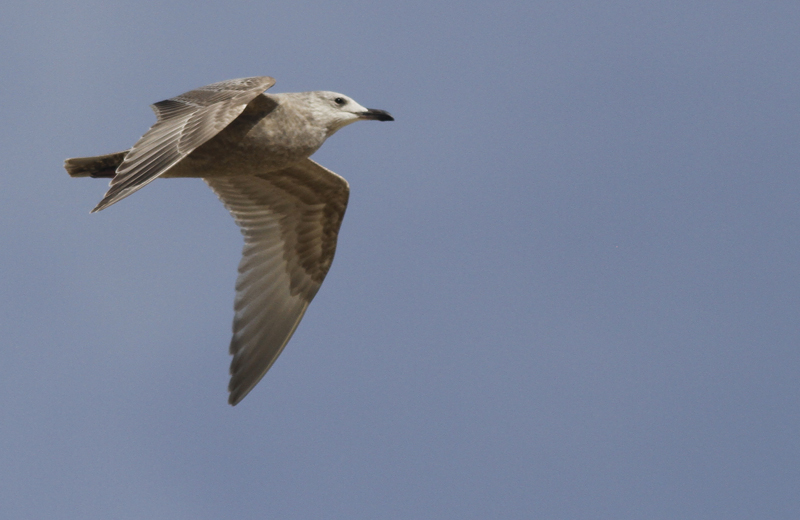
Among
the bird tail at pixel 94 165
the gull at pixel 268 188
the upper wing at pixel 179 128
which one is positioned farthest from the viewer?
the bird tail at pixel 94 165

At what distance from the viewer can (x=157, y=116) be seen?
993cm

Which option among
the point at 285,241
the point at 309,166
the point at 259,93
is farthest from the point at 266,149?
the point at 285,241

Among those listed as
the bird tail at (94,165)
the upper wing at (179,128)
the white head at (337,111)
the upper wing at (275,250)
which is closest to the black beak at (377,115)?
the white head at (337,111)

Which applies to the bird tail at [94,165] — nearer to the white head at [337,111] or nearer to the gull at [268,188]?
the gull at [268,188]

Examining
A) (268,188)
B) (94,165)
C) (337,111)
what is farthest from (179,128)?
(268,188)

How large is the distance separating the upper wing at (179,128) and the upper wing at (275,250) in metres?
2.29

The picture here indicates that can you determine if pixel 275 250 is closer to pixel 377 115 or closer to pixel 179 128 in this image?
pixel 377 115

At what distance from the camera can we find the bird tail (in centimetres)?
1080

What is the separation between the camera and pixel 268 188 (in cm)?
1271

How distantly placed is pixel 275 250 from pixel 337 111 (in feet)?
8.31

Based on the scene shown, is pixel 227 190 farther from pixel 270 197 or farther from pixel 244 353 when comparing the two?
pixel 244 353

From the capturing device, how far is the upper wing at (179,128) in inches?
347

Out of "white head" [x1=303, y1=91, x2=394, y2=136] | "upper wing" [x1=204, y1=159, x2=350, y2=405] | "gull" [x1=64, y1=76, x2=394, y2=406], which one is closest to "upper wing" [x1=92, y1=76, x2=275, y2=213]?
"gull" [x1=64, y1=76, x2=394, y2=406]

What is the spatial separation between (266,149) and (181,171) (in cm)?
101
